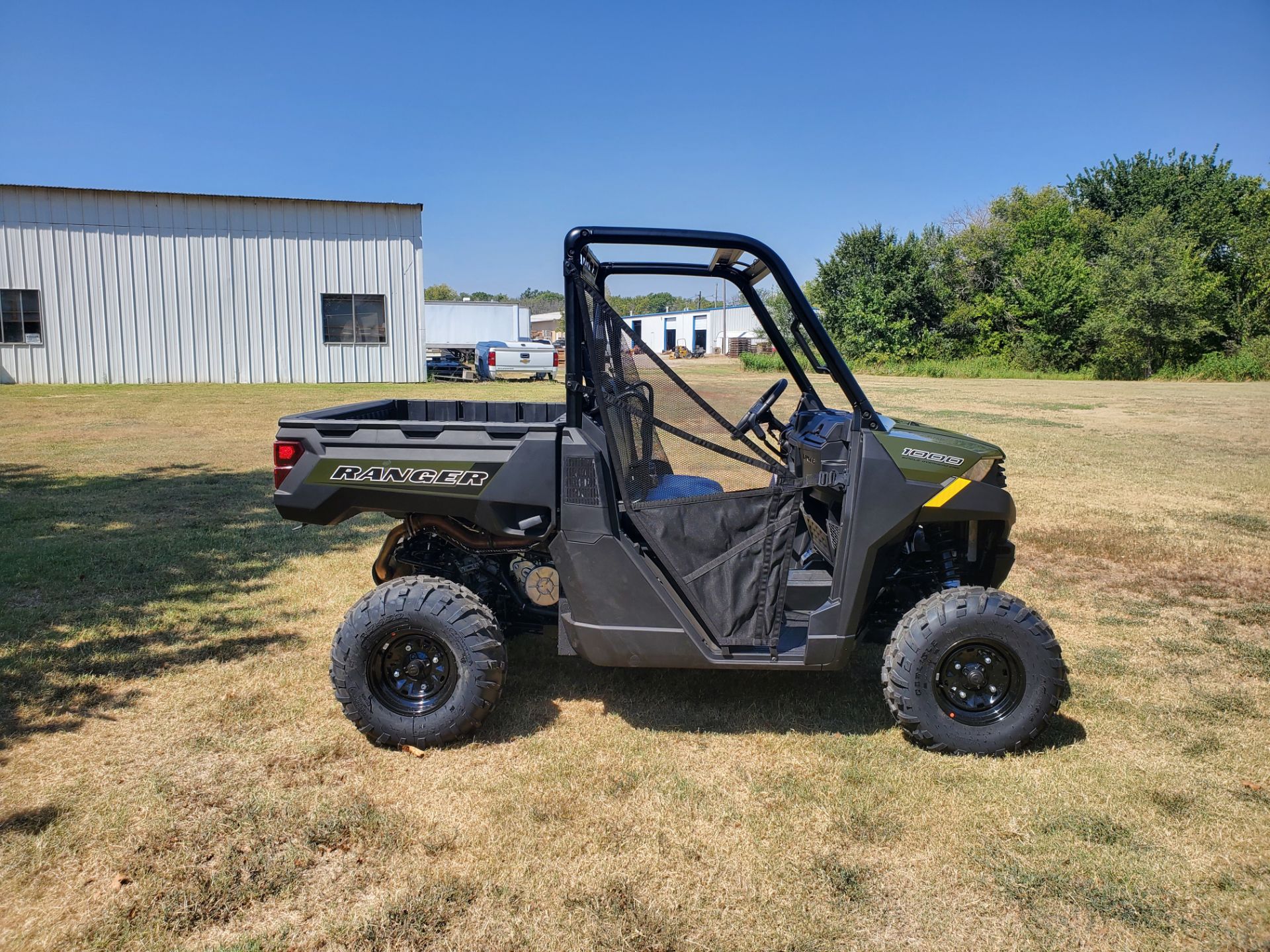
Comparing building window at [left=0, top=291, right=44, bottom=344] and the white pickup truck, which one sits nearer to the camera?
building window at [left=0, top=291, right=44, bottom=344]

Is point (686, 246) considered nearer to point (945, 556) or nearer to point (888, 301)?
point (945, 556)

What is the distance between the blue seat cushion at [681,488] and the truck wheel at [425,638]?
33.7 inches

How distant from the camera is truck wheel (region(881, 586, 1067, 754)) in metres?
3.56

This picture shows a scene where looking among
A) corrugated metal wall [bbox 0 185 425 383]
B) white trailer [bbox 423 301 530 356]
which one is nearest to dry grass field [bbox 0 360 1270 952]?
corrugated metal wall [bbox 0 185 425 383]

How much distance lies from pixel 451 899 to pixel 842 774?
5.18 feet

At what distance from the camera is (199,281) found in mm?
22484

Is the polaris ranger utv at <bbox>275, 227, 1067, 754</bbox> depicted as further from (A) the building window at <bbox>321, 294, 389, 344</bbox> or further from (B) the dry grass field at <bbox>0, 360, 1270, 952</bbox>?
(A) the building window at <bbox>321, 294, 389, 344</bbox>

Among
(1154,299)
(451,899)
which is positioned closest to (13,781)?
(451,899)

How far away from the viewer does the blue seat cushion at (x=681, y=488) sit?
3.75 meters

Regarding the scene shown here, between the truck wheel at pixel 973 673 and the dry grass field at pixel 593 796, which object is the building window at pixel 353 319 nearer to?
the dry grass field at pixel 593 796

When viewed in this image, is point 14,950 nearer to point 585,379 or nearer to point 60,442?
point 585,379

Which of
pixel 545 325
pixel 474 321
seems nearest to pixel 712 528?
pixel 474 321

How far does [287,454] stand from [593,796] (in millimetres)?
1881

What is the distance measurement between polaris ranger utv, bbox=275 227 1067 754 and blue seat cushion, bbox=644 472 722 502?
2cm
